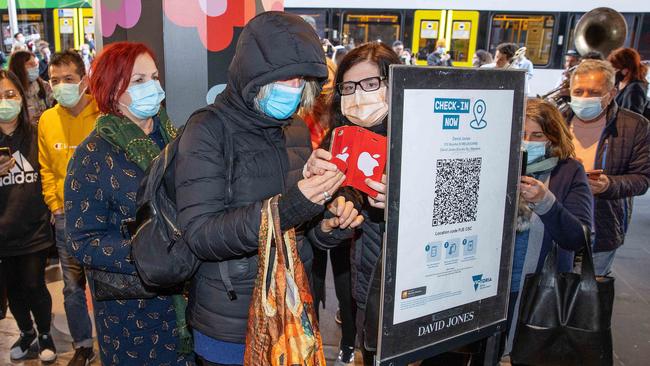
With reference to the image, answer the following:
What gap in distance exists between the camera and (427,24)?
Result: 13555 mm

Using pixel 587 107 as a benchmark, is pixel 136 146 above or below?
below

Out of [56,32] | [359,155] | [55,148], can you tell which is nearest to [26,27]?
[56,32]

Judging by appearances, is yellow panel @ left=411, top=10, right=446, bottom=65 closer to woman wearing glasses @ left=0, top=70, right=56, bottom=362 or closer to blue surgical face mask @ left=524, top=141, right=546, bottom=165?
woman wearing glasses @ left=0, top=70, right=56, bottom=362

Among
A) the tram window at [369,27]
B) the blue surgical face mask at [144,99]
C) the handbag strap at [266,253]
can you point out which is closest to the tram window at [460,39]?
the tram window at [369,27]

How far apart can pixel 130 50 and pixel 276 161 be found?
3.57 feet

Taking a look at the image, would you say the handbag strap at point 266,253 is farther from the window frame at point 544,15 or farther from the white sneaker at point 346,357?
the window frame at point 544,15

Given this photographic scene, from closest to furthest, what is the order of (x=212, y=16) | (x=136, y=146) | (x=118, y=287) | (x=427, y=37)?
(x=118, y=287) < (x=136, y=146) < (x=212, y=16) < (x=427, y=37)

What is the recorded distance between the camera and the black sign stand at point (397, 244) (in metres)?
1.59

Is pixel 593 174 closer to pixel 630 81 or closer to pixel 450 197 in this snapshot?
pixel 450 197

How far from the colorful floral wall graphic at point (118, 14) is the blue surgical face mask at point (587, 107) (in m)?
2.88

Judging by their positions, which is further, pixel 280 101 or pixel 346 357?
pixel 346 357

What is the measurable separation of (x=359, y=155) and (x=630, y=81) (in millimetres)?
5425

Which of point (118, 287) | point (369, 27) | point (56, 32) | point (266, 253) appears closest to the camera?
point (266, 253)

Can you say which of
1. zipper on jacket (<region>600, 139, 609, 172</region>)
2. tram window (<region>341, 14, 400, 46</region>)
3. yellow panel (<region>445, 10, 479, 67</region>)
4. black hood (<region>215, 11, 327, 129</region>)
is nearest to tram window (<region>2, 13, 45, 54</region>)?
tram window (<region>341, 14, 400, 46</region>)
